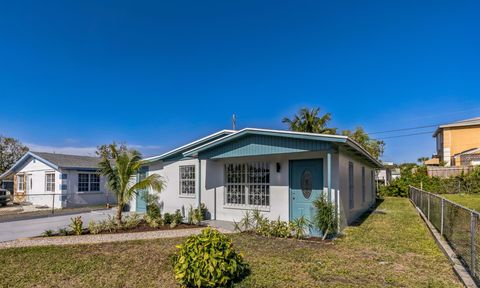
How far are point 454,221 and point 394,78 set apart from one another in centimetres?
1433

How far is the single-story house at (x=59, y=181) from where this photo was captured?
19125 mm

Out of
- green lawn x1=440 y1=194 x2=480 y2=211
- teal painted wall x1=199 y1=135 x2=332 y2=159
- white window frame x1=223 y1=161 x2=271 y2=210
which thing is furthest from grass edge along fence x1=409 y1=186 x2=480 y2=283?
green lawn x1=440 y1=194 x2=480 y2=211

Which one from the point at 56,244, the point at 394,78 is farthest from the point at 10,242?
the point at 394,78

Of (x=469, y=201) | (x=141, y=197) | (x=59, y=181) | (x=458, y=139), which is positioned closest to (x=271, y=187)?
(x=141, y=197)

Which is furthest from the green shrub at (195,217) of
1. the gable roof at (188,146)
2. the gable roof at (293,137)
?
the gable roof at (188,146)

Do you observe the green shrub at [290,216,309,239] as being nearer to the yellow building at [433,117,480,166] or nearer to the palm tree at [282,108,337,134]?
the palm tree at [282,108,337,134]

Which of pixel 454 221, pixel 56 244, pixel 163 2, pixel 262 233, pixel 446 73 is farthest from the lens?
pixel 446 73

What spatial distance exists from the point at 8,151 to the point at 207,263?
42.6 meters

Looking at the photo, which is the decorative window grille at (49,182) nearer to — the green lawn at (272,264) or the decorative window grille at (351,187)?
the green lawn at (272,264)

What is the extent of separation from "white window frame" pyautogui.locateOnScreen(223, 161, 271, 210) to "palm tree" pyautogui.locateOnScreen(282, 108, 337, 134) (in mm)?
20996

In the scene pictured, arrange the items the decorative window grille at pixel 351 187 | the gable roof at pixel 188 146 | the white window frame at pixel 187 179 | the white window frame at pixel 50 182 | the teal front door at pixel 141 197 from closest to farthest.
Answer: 1. the decorative window grille at pixel 351 187
2. the gable roof at pixel 188 146
3. the white window frame at pixel 187 179
4. the teal front door at pixel 141 197
5. the white window frame at pixel 50 182

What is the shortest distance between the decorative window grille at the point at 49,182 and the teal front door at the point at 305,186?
17750mm

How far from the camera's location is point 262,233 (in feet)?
28.8

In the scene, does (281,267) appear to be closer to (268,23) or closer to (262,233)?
(262,233)
